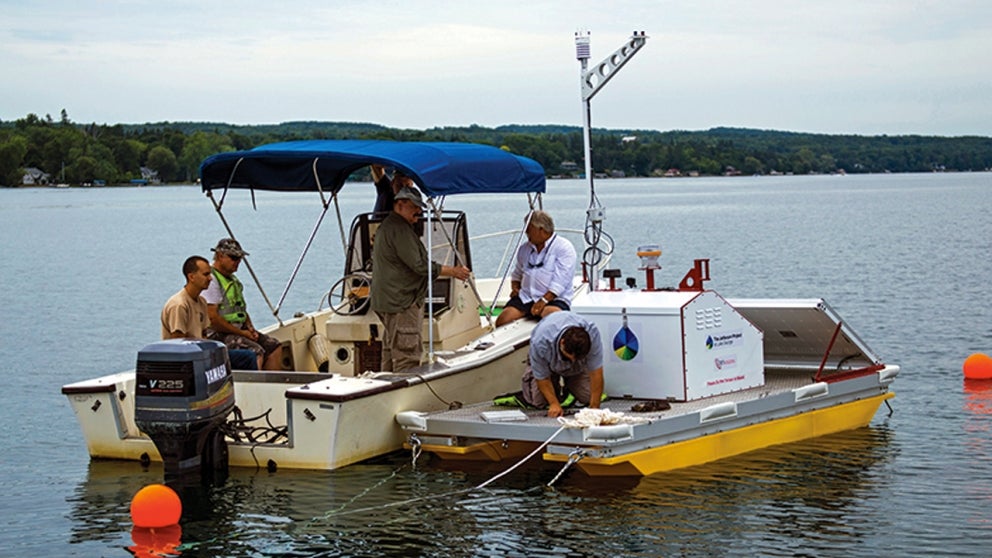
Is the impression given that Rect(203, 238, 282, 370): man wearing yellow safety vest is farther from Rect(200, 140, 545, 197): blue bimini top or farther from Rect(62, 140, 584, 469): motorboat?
Rect(200, 140, 545, 197): blue bimini top

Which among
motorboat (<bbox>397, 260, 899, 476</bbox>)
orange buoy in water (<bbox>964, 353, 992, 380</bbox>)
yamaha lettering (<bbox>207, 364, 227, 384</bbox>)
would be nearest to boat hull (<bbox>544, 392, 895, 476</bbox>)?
motorboat (<bbox>397, 260, 899, 476</bbox>)

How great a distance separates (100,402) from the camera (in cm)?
1157

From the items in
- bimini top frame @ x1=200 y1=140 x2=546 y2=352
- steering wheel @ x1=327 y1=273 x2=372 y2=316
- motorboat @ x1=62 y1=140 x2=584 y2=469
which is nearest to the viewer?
motorboat @ x1=62 y1=140 x2=584 y2=469

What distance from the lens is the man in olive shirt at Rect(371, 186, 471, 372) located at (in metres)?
11.9

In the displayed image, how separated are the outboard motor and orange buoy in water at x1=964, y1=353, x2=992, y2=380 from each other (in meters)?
9.92

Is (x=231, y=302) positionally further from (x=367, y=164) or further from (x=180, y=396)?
(x=180, y=396)

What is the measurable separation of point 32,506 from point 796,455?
656 cm

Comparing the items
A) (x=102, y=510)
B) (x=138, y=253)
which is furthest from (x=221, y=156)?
(x=138, y=253)

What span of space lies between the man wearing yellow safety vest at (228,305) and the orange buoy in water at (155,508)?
7.42ft

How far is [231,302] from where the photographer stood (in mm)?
12062

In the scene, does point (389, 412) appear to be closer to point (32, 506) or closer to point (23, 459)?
point (32, 506)

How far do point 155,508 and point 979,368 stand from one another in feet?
34.9

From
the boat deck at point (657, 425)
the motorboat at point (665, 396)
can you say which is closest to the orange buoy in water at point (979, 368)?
the motorboat at point (665, 396)

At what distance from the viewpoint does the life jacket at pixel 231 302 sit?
39.2ft
